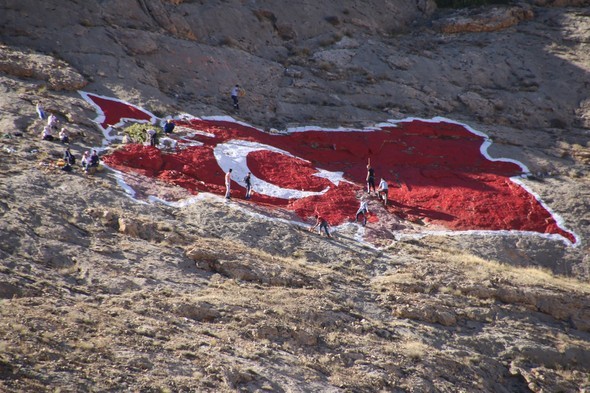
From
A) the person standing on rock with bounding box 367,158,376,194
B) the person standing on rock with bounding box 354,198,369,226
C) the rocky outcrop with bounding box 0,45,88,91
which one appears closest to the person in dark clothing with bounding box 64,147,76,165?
the rocky outcrop with bounding box 0,45,88,91

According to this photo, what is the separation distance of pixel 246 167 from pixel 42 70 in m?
10.4

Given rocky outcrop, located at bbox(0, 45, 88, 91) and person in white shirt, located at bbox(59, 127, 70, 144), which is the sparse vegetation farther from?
person in white shirt, located at bbox(59, 127, 70, 144)

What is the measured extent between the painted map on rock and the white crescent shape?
0.04m

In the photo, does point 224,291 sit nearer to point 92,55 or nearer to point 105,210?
point 105,210

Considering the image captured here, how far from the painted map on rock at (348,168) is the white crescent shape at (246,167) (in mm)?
43

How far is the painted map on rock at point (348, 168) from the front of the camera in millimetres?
26766

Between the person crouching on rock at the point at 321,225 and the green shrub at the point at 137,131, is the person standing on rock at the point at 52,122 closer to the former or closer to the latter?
the green shrub at the point at 137,131

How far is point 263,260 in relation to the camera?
2125cm

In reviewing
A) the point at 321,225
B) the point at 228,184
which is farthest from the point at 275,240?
the point at 228,184

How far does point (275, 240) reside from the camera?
23266 millimetres

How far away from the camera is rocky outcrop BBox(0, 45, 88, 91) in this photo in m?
30.5

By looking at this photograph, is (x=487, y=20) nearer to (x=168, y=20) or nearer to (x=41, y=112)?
(x=168, y=20)

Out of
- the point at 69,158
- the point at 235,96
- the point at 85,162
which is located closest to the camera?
the point at 69,158

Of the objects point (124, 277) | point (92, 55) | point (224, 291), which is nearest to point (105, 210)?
point (124, 277)
